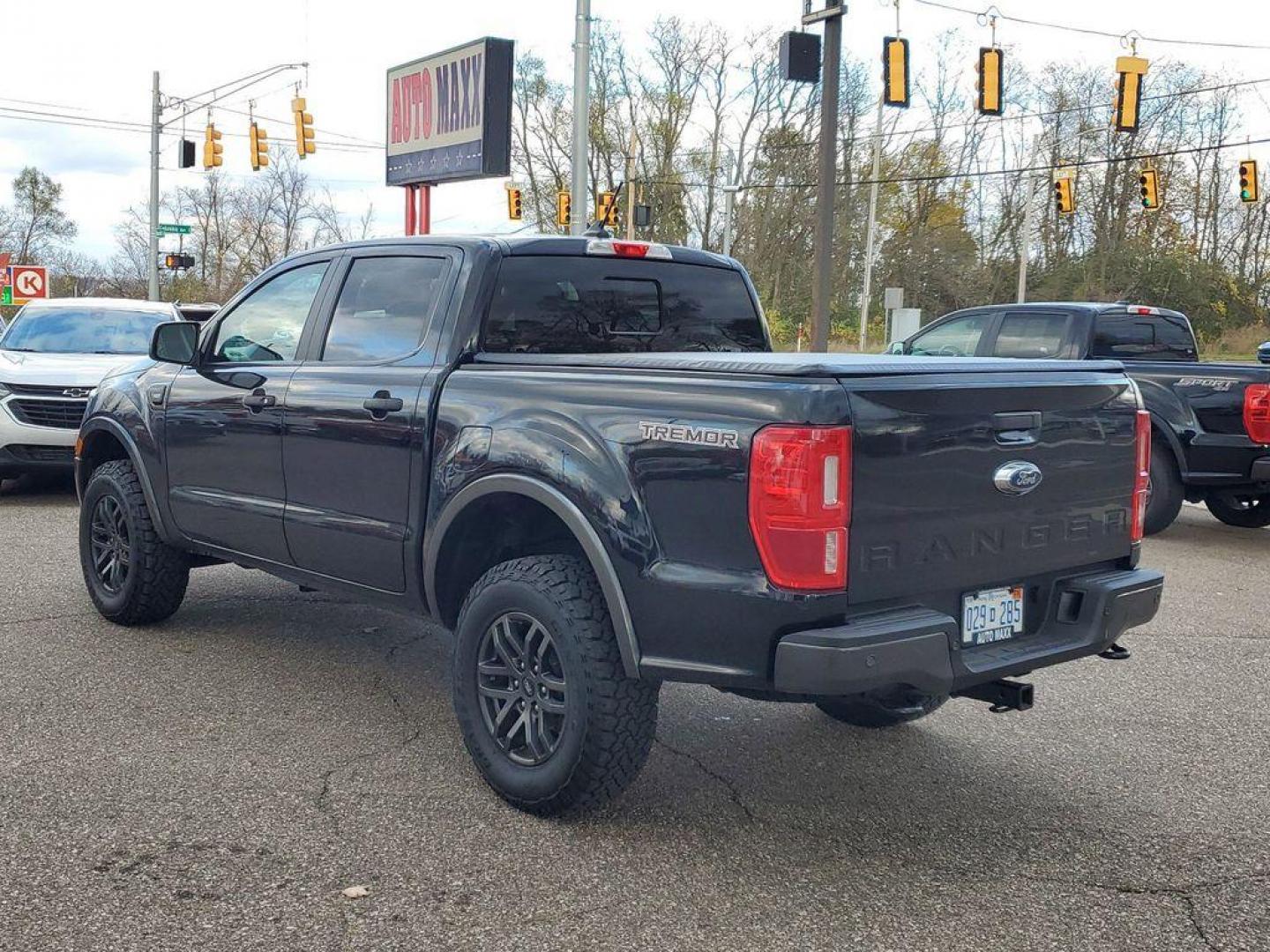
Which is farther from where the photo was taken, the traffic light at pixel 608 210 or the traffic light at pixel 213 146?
the traffic light at pixel 213 146

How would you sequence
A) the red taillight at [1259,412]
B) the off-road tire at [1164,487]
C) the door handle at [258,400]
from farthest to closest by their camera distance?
the off-road tire at [1164,487] < the red taillight at [1259,412] < the door handle at [258,400]

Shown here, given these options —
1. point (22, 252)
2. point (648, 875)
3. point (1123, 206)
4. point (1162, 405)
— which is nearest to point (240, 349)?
point (648, 875)

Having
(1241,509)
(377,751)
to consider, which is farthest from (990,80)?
(377,751)

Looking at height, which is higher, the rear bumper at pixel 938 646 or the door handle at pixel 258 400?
the door handle at pixel 258 400

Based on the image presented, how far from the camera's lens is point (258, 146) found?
1119 inches

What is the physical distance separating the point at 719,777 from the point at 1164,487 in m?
6.33

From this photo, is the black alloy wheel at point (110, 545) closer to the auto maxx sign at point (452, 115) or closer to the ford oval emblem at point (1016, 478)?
the ford oval emblem at point (1016, 478)

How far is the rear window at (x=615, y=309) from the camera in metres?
4.52

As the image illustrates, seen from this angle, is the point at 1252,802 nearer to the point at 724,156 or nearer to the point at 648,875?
the point at 648,875

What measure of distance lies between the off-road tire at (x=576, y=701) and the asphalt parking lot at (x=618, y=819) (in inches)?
4.9

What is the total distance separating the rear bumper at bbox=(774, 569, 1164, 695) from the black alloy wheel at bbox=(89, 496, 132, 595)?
13.0ft

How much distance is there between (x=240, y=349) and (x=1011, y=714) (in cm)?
362

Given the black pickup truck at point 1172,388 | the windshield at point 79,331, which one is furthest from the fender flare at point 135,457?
the black pickup truck at point 1172,388

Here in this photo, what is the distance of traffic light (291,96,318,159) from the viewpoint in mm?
26828
